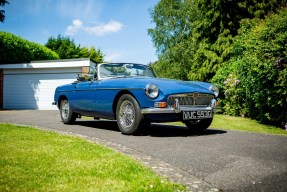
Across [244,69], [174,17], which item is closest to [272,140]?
[244,69]

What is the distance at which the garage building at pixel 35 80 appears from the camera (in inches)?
725

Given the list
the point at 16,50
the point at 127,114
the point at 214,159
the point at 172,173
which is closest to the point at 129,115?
the point at 127,114

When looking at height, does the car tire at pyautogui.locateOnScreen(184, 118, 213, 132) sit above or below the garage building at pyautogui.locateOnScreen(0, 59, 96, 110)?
below

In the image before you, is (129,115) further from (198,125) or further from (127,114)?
(198,125)

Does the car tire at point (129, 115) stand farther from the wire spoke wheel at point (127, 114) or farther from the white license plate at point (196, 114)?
the white license plate at point (196, 114)

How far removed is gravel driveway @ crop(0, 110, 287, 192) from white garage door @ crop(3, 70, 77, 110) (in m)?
13.7

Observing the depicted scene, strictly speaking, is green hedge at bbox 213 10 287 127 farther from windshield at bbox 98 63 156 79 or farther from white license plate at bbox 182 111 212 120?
windshield at bbox 98 63 156 79

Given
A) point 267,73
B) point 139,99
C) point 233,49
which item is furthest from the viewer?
point 233,49

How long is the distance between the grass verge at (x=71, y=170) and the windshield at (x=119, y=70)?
117 inches

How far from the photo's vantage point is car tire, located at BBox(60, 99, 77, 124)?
8492mm

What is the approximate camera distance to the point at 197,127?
710cm

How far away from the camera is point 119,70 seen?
298 inches

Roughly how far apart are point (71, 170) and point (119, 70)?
14.9 feet

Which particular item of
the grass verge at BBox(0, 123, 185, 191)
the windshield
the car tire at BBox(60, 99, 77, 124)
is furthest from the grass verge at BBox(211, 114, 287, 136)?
the grass verge at BBox(0, 123, 185, 191)
